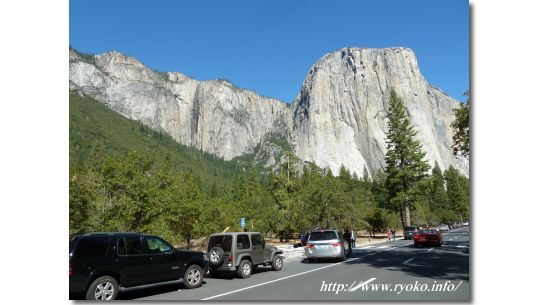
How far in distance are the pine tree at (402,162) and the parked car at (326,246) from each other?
120 feet

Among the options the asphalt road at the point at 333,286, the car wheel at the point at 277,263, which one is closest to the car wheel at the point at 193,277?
the asphalt road at the point at 333,286

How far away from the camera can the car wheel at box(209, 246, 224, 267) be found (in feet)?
45.5

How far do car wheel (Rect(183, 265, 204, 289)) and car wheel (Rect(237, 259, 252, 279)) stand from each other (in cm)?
194

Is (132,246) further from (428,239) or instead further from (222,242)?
(428,239)

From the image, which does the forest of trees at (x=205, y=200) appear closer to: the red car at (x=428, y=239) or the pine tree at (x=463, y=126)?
the red car at (x=428, y=239)

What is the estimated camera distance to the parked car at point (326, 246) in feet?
61.3

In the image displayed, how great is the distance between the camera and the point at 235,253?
14016 mm

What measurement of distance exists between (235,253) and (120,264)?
4.72 metres

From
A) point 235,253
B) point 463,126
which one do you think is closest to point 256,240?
point 235,253

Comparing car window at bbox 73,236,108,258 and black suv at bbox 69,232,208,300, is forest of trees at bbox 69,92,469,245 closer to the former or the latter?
black suv at bbox 69,232,208,300

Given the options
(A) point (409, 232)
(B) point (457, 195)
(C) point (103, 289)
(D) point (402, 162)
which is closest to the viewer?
(C) point (103, 289)
